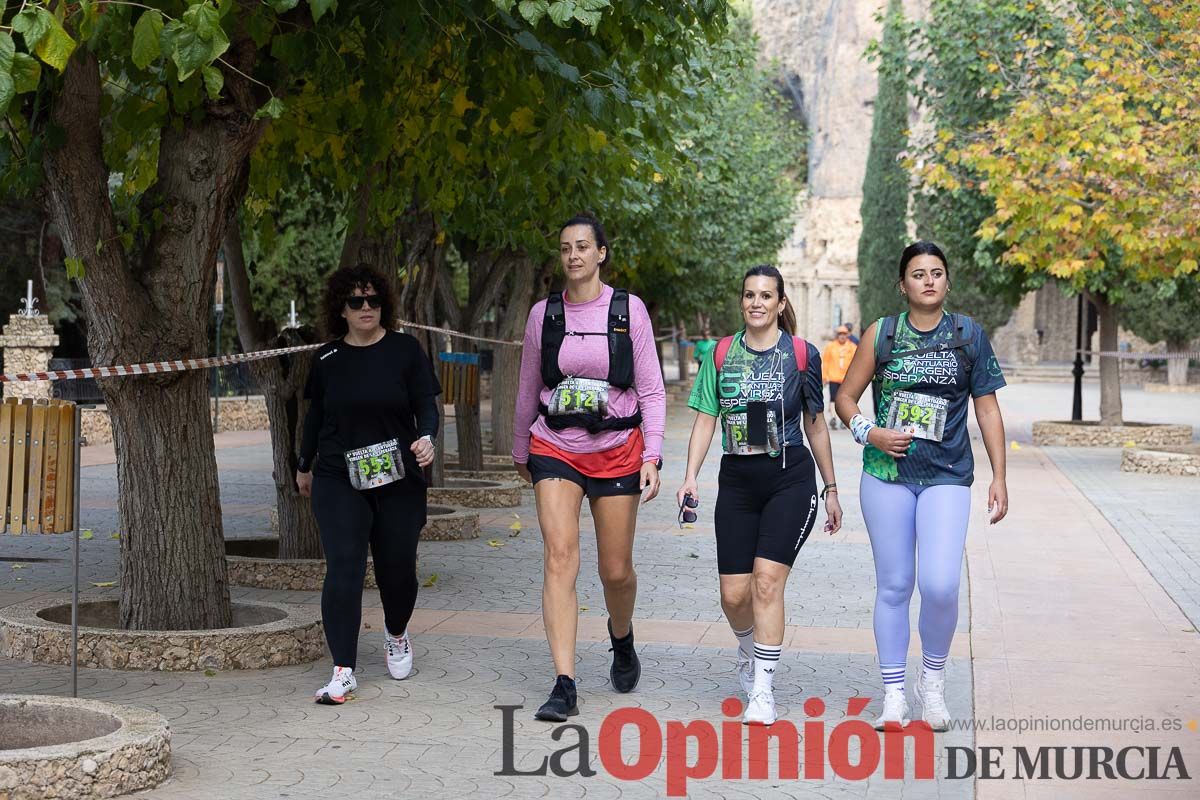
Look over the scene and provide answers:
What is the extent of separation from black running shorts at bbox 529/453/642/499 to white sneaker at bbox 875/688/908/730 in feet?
4.08

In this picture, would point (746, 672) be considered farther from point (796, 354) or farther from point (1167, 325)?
point (1167, 325)

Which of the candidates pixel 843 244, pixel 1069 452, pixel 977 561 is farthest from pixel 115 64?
pixel 843 244

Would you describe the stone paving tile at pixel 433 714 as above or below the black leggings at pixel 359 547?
below

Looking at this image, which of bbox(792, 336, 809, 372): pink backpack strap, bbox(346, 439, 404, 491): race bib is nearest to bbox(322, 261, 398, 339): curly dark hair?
bbox(346, 439, 404, 491): race bib

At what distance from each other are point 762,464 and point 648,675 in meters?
1.39

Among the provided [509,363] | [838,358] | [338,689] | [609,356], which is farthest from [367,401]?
[838,358]

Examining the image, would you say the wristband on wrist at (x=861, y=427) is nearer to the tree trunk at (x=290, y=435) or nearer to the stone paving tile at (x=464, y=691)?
the stone paving tile at (x=464, y=691)

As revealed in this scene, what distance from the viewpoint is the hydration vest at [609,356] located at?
6.36 meters

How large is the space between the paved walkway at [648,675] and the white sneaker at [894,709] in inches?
9.5

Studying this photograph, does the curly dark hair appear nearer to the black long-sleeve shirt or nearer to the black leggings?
the black long-sleeve shirt

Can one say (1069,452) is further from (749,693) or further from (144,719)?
(144,719)

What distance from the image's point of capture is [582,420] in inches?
250

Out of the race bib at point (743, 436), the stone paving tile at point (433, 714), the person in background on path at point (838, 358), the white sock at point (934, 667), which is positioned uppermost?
the person in background on path at point (838, 358)

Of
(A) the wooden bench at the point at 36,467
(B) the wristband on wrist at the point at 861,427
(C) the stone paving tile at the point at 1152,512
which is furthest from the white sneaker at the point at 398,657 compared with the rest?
(C) the stone paving tile at the point at 1152,512
